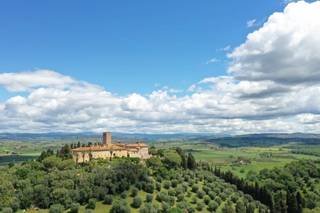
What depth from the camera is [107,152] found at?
149 meters

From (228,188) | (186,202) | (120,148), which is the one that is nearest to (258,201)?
(228,188)

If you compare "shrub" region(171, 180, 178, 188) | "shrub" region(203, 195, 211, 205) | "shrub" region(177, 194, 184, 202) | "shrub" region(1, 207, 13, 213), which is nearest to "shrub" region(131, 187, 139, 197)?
"shrub" region(177, 194, 184, 202)

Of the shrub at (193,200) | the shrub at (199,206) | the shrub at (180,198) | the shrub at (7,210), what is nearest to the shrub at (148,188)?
the shrub at (180,198)

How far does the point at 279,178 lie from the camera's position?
564 feet

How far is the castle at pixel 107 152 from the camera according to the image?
142500mm

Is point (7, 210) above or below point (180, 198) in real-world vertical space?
above

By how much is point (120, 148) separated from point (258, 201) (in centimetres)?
5906

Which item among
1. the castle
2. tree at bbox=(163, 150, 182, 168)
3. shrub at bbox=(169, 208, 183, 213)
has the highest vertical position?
the castle

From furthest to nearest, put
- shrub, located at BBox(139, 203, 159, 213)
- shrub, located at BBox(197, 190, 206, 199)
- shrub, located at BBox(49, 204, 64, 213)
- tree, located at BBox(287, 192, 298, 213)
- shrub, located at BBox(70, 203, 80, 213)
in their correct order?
shrub, located at BBox(197, 190, 206, 199) < tree, located at BBox(287, 192, 298, 213) < shrub, located at BBox(139, 203, 159, 213) < shrub, located at BBox(70, 203, 80, 213) < shrub, located at BBox(49, 204, 64, 213)

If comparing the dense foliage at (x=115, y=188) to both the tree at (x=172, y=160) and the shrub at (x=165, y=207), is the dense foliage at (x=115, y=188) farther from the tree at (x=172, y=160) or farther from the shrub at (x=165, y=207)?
the tree at (x=172, y=160)

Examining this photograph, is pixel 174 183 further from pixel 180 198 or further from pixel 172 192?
pixel 180 198

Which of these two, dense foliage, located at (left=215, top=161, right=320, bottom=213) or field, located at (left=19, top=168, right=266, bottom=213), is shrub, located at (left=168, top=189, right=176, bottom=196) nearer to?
field, located at (left=19, top=168, right=266, bottom=213)

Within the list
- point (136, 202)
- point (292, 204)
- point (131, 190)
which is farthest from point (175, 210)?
point (292, 204)

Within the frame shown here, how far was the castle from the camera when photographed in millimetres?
142500
